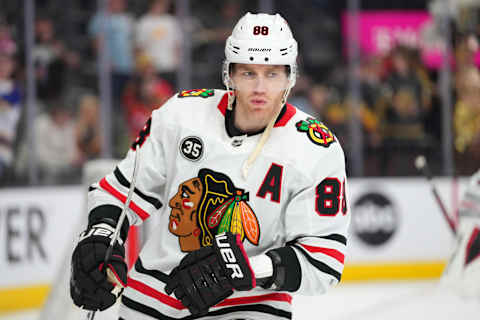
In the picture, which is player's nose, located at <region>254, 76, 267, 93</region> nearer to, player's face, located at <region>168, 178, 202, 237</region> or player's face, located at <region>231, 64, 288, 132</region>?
player's face, located at <region>231, 64, 288, 132</region>

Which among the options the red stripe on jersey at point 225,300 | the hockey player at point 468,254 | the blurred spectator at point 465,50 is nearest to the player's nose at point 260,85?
the red stripe on jersey at point 225,300

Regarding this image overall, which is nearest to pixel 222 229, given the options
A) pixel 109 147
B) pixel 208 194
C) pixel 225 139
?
pixel 208 194

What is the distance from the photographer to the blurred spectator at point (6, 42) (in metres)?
5.06

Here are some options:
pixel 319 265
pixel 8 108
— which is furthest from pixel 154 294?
Result: pixel 8 108

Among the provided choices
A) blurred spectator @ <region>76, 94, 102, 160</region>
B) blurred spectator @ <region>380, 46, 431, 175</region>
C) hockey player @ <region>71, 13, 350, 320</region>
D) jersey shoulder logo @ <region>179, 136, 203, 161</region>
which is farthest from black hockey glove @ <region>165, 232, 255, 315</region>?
blurred spectator @ <region>380, 46, 431, 175</region>

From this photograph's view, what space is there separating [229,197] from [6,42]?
3510 millimetres

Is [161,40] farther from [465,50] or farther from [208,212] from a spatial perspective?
[208,212]

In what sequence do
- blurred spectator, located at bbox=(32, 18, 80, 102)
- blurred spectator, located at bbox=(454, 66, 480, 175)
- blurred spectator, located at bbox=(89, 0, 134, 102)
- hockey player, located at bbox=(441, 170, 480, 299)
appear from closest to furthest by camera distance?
1. hockey player, located at bbox=(441, 170, 480, 299)
2. blurred spectator, located at bbox=(32, 18, 80, 102)
3. blurred spectator, located at bbox=(89, 0, 134, 102)
4. blurred spectator, located at bbox=(454, 66, 480, 175)

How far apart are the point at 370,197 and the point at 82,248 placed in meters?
3.91

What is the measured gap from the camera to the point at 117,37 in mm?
5508

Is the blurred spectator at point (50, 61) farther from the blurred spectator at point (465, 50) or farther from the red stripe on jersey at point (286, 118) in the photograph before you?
the red stripe on jersey at point (286, 118)

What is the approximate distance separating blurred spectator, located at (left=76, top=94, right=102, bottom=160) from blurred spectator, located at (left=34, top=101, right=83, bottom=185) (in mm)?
40

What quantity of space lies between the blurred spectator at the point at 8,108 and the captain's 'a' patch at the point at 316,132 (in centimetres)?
326

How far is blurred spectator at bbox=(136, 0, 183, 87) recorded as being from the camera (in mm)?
5629
